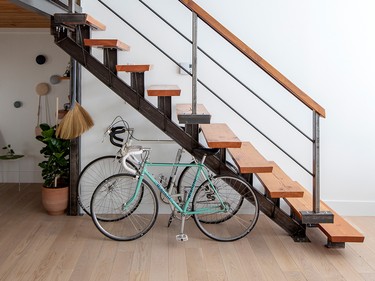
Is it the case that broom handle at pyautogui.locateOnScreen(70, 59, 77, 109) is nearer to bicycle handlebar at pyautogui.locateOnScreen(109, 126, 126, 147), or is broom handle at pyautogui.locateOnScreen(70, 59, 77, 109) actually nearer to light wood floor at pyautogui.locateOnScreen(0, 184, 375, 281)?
bicycle handlebar at pyautogui.locateOnScreen(109, 126, 126, 147)

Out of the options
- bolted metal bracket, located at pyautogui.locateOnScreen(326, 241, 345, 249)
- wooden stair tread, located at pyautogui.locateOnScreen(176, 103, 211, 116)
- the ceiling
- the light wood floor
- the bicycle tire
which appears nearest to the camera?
the light wood floor

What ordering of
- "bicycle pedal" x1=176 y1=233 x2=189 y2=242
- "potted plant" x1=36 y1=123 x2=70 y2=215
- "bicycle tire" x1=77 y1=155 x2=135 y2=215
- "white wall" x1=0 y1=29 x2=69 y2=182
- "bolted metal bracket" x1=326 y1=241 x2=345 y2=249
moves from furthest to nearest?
1. "white wall" x1=0 y1=29 x2=69 y2=182
2. "bicycle tire" x1=77 y1=155 x2=135 y2=215
3. "potted plant" x1=36 y1=123 x2=70 y2=215
4. "bicycle pedal" x1=176 y1=233 x2=189 y2=242
5. "bolted metal bracket" x1=326 y1=241 x2=345 y2=249

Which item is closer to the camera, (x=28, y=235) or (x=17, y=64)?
(x=28, y=235)

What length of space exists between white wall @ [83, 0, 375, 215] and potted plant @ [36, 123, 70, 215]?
22 cm

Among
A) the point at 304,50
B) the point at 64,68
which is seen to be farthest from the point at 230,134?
the point at 64,68

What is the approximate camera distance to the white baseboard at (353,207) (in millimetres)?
4871

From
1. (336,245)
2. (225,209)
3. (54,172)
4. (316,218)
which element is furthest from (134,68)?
(336,245)

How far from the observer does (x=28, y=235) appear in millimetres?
4152

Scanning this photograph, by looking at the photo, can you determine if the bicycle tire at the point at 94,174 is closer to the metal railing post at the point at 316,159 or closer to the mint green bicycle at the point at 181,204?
the mint green bicycle at the point at 181,204

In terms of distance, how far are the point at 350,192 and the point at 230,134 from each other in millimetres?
1715

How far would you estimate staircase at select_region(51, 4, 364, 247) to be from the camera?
370 cm

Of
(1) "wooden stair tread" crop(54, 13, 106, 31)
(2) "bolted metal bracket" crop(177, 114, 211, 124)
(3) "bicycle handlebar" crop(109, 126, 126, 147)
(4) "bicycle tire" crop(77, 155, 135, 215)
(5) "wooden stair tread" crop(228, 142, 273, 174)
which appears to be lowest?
(4) "bicycle tire" crop(77, 155, 135, 215)

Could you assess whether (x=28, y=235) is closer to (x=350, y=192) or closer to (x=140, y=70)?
(x=140, y=70)

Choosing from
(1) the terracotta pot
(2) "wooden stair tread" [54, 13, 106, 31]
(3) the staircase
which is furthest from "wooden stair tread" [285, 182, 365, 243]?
(2) "wooden stair tread" [54, 13, 106, 31]
